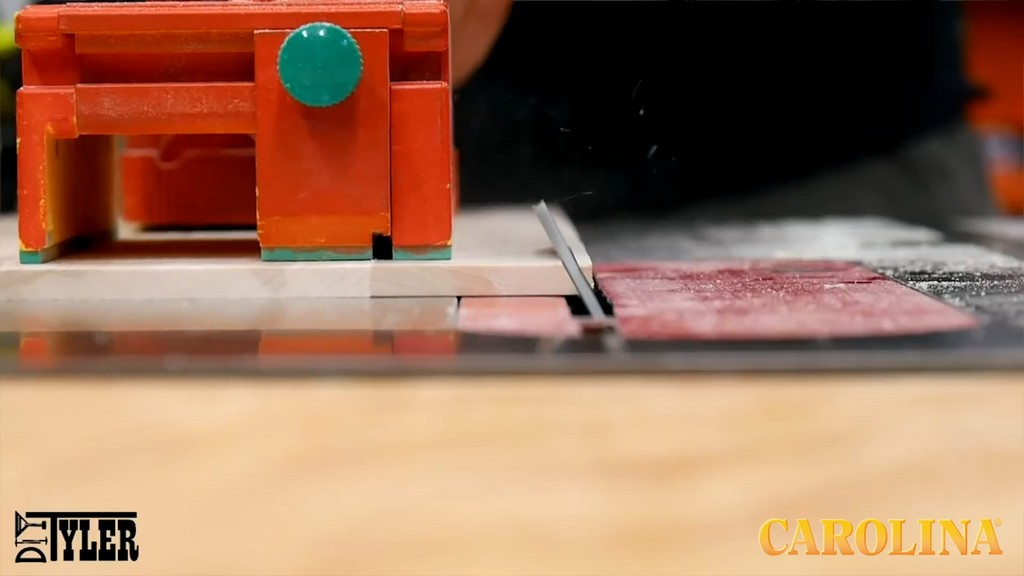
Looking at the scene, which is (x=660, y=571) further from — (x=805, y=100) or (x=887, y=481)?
(x=805, y=100)

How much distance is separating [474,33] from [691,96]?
28 centimetres

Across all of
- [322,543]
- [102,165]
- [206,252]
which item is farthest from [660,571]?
[102,165]

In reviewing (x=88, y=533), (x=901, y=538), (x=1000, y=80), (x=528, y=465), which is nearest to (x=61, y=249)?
(x=88, y=533)

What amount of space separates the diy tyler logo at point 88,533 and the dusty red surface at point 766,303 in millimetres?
310

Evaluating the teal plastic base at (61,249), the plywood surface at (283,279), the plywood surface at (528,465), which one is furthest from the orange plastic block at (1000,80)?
the teal plastic base at (61,249)

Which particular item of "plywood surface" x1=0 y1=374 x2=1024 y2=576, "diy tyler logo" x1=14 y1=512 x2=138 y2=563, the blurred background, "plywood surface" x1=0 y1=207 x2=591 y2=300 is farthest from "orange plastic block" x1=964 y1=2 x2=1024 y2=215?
"diy tyler logo" x1=14 y1=512 x2=138 y2=563

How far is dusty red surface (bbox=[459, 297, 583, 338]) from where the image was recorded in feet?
2.04

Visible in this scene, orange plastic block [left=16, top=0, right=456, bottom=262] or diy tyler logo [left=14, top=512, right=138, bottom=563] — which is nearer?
diy tyler logo [left=14, top=512, right=138, bottom=563]

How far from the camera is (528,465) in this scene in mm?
529

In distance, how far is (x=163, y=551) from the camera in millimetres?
537

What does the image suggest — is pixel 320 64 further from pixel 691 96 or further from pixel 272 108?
pixel 691 96

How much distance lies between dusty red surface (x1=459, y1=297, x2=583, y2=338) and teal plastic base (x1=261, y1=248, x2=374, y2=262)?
0.10 meters

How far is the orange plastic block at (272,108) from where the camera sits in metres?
0.76

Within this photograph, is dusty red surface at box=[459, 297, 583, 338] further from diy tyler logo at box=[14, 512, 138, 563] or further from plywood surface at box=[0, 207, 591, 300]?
diy tyler logo at box=[14, 512, 138, 563]
